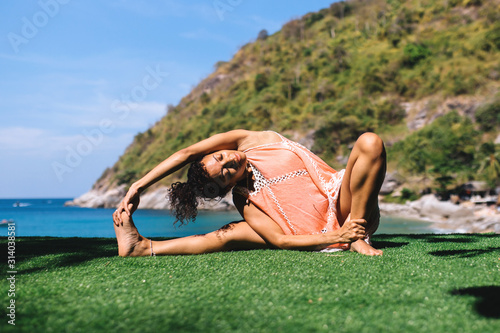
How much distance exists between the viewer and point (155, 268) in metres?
2.73

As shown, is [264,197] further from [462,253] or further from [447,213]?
[447,213]

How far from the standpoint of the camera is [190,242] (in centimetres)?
342

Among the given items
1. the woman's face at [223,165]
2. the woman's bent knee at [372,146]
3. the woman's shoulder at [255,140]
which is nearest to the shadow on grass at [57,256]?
the woman's face at [223,165]

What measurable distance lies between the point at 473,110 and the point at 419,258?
41.5 metres

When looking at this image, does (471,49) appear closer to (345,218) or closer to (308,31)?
(308,31)

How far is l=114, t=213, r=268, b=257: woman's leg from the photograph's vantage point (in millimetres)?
3248

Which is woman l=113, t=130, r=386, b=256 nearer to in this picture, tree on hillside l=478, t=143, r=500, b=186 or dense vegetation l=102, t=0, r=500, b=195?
tree on hillside l=478, t=143, r=500, b=186

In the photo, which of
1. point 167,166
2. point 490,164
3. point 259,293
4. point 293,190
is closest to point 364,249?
point 293,190

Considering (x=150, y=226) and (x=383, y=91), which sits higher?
(x=383, y=91)

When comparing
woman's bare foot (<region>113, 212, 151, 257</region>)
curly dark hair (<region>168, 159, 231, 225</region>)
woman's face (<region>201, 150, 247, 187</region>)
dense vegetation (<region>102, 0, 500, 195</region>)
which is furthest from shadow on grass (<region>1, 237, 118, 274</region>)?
dense vegetation (<region>102, 0, 500, 195</region>)

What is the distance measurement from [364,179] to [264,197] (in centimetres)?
96

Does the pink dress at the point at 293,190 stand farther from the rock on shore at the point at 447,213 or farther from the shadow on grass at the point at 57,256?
the rock on shore at the point at 447,213

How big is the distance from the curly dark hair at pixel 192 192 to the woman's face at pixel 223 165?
66 mm

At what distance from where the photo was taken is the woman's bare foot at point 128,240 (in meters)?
3.23
